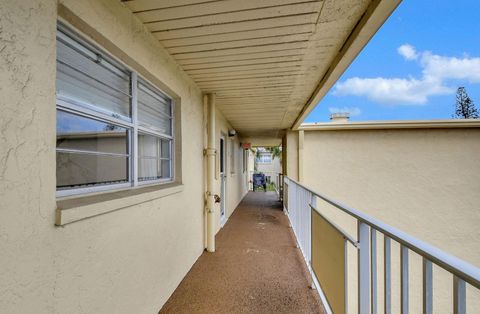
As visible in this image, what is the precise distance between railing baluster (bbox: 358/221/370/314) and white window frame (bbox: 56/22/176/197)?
63.9 inches

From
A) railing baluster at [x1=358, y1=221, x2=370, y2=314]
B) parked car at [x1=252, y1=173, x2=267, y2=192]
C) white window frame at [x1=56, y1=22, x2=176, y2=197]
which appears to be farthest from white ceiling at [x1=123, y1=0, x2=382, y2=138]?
parked car at [x1=252, y1=173, x2=267, y2=192]

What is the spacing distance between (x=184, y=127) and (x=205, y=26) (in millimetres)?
1189

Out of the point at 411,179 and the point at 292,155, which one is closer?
the point at 411,179

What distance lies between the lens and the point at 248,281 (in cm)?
262

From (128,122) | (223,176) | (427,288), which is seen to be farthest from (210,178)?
(427,288)

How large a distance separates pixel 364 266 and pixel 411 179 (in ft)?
17.7

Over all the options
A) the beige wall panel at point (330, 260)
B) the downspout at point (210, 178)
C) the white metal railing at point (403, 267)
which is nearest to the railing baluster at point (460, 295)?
the white metal railing at point (403, 267)

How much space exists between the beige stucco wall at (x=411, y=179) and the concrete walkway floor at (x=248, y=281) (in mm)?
2304

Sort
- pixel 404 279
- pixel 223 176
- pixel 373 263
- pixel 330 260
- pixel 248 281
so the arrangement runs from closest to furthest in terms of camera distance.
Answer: pixel 404 279 < pixel 373 263 < pixel 330 260 < pixel 248 281 < pixel 223 176

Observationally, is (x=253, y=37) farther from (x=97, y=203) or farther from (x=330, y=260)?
(x=330, y=260)

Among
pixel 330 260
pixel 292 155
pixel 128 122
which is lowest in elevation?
pixel 330 260

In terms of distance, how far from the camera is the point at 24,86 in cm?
94

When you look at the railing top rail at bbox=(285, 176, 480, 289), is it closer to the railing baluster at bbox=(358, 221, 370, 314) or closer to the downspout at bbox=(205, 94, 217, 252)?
the railing baluster at bbox=(358, 221, 370, 314)

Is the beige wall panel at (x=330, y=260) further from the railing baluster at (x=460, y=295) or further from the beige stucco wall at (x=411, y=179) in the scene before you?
the beige stucco wall at (x=411, y=179)
